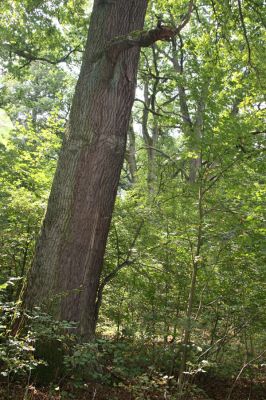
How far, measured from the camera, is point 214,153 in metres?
4.66

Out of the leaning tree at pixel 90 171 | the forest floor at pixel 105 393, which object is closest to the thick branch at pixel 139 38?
the leaning tree at pixel 90 171

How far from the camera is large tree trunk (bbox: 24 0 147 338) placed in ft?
13.4

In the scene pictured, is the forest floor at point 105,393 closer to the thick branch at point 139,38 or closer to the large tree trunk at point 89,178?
the large tree trunk at point 89,178

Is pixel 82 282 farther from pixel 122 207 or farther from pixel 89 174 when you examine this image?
pixel 122 207

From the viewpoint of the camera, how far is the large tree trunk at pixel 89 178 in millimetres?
4094

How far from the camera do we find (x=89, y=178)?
4.39 metres

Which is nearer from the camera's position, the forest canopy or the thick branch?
the forest canopy

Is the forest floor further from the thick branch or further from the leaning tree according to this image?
the thick branch

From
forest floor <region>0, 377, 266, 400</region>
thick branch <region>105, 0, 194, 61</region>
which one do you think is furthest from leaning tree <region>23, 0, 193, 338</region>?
forest floor <region>0, 377, 266, 400</region>

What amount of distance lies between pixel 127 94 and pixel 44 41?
5284 mm

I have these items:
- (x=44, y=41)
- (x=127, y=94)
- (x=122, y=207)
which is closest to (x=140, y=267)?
(x=122, y=207)

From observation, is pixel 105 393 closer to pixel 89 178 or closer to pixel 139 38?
pixel 89 178

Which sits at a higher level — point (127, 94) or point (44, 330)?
point (127, 94)

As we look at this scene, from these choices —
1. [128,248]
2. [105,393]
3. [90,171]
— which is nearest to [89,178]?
[90,171]
